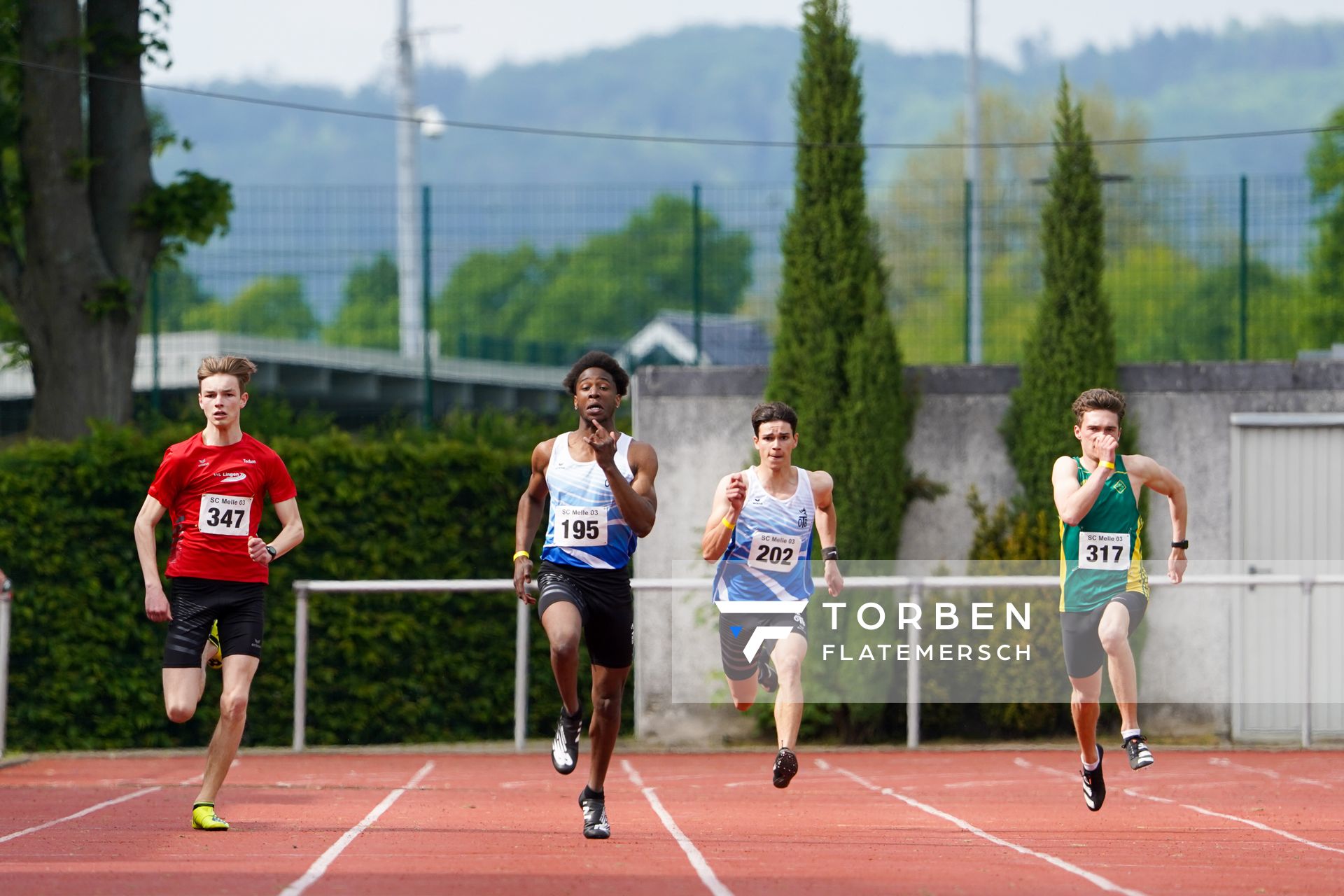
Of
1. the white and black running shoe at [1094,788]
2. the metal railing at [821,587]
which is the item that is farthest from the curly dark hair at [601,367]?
the metal railing at [821,587]

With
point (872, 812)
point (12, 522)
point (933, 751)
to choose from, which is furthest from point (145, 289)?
point (872, 812)

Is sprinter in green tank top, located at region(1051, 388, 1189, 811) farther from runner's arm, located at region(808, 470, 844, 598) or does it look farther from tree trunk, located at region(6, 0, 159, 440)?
tree trunk, located at region(6, 0, 159, 440)

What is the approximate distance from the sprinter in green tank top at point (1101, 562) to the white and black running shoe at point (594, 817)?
94.3 inches

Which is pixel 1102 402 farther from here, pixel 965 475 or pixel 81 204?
pixel 81 204

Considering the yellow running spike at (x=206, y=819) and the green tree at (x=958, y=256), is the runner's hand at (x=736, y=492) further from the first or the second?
the green tree at (x=958, y=256)

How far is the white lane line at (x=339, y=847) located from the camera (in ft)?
21.8

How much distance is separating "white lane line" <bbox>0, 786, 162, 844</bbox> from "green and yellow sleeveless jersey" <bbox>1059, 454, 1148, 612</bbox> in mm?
5111

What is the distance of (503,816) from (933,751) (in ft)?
18.2

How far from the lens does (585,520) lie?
26.6 ft

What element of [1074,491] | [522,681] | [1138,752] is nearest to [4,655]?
[522,681]

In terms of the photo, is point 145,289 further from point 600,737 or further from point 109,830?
point 600,737

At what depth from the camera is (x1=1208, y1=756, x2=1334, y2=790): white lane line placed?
465 inches

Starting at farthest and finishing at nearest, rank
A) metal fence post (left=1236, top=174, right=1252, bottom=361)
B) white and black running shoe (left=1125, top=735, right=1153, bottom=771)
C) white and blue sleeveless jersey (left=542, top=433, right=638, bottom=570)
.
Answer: metal fence post (left=1236, top=174, right=1252, bottom=361)
white and black running shoe (left=1125, top=735, right=1153, bottom=771)
white and blue sleeveless jersey (left=542, top=433, right=638, bottom=570)

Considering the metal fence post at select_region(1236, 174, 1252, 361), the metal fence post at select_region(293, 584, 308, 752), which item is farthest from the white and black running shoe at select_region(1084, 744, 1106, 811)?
the metal fence post at select_region(1236, 174, 1252, 361)
